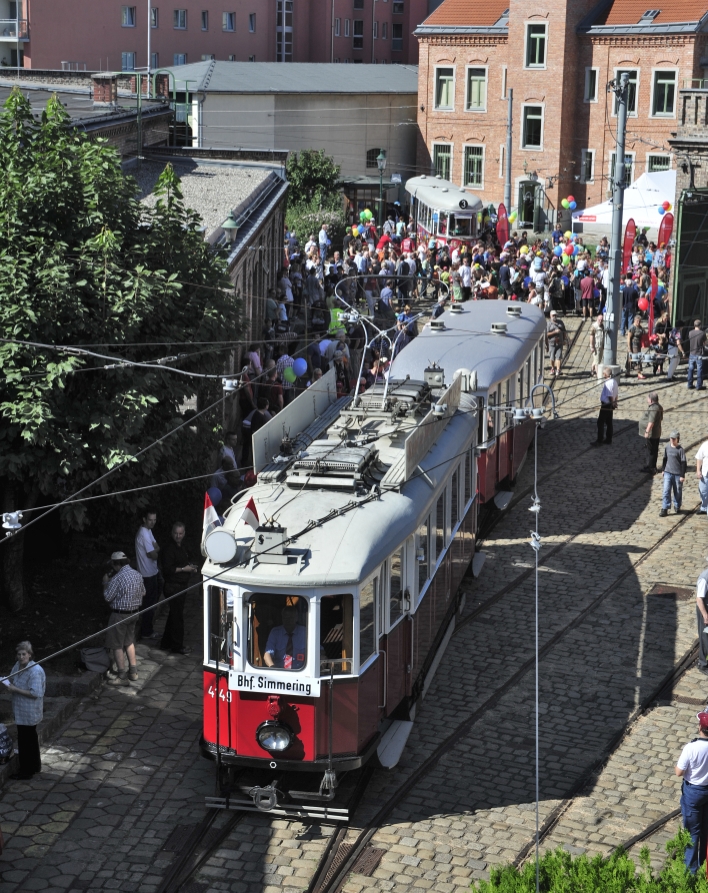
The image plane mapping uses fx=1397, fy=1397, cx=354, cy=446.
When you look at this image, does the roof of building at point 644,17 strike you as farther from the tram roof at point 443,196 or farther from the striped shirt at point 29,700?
the striped shirt at point 29,700

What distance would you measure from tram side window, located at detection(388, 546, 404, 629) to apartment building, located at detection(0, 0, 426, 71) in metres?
49.1

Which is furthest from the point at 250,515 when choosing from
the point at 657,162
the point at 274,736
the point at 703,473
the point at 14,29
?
the point at 14,29

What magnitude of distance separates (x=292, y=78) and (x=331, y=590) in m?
53.2

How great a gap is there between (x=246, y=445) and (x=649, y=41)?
3959 cm

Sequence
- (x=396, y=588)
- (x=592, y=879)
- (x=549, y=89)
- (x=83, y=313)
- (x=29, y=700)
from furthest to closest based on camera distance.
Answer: (x=549, y=89), (x=83, y=313), (x=396, y=588), (x=29, y=700), (x=592, y=879)

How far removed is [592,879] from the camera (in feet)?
28.8

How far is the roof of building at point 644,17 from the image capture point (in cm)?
5550

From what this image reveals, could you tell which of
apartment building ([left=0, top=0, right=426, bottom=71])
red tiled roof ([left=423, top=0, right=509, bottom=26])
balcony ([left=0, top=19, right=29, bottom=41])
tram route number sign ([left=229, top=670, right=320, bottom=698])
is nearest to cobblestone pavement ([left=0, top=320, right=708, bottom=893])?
tram route number sign ([left=229, top=670, right=320, bottom=698])

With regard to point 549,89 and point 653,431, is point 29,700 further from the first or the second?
point 549,89

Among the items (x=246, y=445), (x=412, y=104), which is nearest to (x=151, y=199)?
(x=246, y=445)

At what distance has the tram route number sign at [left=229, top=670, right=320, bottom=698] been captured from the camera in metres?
12.1

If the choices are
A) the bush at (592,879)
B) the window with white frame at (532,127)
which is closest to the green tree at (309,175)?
the window with white frame at (532,127)

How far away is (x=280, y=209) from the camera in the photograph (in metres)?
35.4

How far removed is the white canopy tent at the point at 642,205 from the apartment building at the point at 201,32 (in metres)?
29.3
